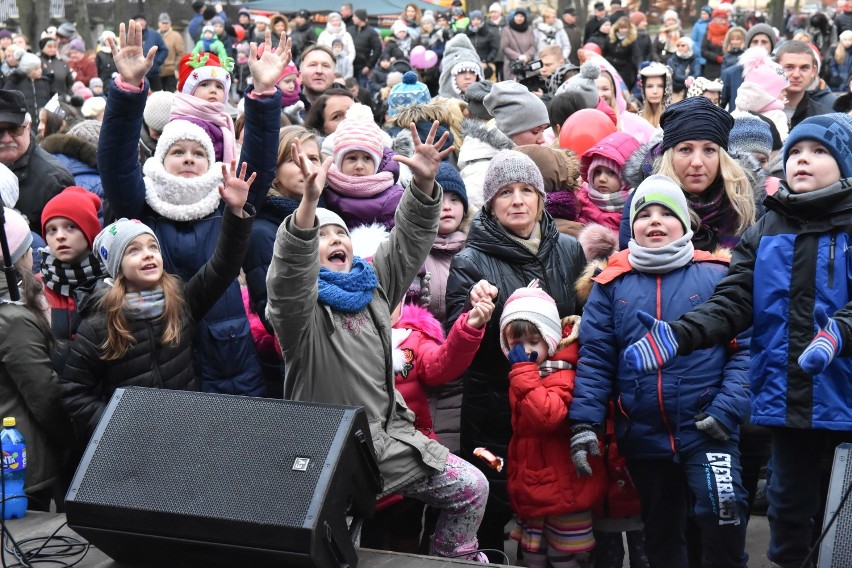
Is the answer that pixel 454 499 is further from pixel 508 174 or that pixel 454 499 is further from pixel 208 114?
pixel 208 114

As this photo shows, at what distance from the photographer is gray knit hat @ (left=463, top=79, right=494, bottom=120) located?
736 cm

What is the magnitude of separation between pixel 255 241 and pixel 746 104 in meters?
3.85

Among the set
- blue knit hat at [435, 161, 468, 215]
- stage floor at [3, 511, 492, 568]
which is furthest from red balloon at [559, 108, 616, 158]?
stage floor at [3, 511, 492, 568]

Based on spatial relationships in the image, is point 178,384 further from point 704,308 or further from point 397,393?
point 704,308

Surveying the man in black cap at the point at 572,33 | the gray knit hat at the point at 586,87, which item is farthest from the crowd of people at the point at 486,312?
the man in black cap at the point at 572,33

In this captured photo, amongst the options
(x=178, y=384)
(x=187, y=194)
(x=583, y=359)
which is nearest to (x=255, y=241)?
(x=187, y=194)

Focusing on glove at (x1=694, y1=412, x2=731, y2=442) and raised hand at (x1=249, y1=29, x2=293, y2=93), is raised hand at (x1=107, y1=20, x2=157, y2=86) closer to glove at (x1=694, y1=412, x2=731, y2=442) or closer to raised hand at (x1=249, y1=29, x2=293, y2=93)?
raised hand at (x1=249, y1=29, x2=293, y2=93)

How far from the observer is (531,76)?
32.8 feet

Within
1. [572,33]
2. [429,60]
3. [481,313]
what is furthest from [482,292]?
[572,33]

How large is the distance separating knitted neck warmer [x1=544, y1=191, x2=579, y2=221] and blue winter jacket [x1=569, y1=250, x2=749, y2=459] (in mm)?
1253

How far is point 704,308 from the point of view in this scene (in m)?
3.93

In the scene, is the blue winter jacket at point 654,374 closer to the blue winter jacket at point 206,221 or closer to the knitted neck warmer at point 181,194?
the blue winter jacket at point 206,221

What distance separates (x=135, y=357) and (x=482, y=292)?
139 centimetres

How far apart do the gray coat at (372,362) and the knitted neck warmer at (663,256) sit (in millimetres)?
785
